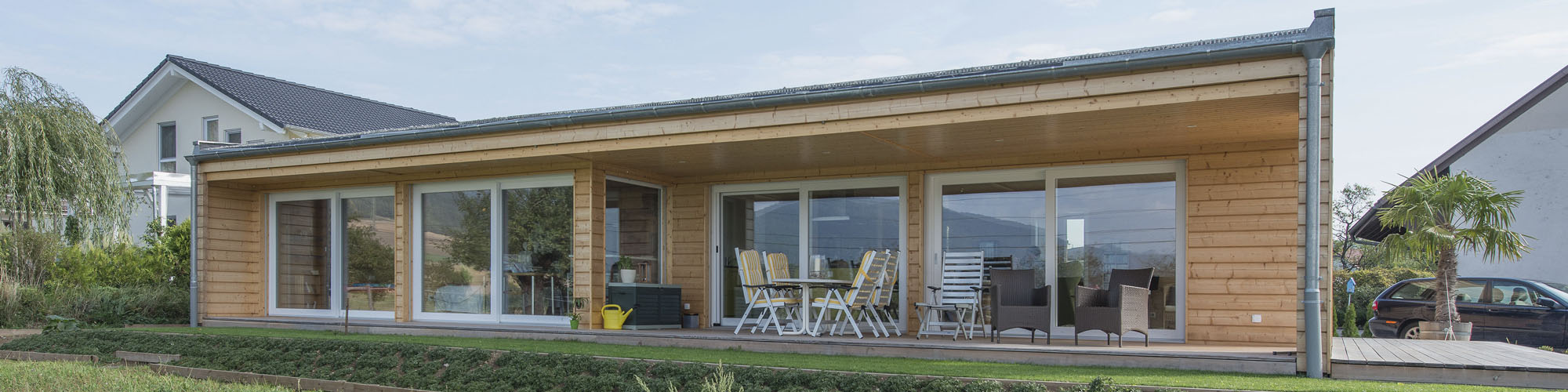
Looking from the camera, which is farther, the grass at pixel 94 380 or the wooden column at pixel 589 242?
the wooden column at pixel 589 242

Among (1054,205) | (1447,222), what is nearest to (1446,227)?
(1447,222)

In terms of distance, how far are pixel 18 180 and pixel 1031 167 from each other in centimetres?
1154

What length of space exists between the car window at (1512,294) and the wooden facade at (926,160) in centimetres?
364

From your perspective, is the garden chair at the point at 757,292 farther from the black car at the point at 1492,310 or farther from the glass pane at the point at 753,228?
the black car at the point at 1492,310

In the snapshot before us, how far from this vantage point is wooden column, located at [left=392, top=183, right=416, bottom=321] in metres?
10.1

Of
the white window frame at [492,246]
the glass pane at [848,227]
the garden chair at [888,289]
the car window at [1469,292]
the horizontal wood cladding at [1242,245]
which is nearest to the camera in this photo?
Answer: the horizontal wood cladding at [1242,245]

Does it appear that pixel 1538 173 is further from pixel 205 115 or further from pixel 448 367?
pixel 205 115

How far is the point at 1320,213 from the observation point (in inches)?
209

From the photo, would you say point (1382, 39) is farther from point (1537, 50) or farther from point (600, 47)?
point (600, 47)

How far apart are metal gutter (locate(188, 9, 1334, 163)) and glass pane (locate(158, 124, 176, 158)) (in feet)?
38.6

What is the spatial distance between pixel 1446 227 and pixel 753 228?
618 centimetres

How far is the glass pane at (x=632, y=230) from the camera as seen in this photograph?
9312 millimetres

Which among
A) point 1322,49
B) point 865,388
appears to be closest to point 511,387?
point 865,388

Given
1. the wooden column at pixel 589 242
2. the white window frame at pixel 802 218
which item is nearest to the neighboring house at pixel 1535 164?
the white window frame at pixel 802 218
